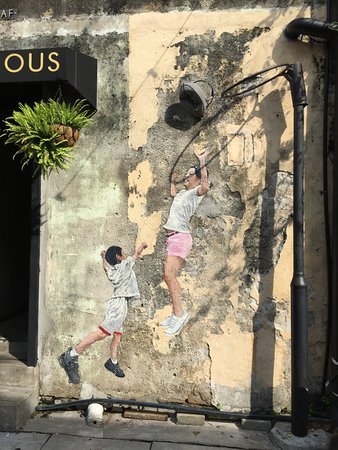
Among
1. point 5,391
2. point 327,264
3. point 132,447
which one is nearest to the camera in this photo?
point 132,447

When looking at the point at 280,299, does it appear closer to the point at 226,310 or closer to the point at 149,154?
the point at 226,310

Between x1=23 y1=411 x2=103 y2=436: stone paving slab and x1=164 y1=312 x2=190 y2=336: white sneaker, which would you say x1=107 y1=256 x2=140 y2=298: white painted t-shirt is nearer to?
x1=164 y1=312 x2=190 y2=336: white sneaker

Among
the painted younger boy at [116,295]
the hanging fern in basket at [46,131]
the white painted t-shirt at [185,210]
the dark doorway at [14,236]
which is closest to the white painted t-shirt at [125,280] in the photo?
the painted younger boy at [116,295]

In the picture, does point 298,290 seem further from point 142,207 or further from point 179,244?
point 142,207

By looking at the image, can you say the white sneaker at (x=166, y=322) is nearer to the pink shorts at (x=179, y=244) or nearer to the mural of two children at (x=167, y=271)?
the mural of two children at (x=167, y=271)

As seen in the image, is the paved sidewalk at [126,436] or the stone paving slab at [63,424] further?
the stone paving slab at [63,424]

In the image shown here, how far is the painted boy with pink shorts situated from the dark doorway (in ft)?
6.63

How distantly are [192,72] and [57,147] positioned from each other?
68.8 inches

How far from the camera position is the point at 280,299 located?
4.50 meters

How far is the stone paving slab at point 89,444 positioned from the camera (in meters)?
4.01

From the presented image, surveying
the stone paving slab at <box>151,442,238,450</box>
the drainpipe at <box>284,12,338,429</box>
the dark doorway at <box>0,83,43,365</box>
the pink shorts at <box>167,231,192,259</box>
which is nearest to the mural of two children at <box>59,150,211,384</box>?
the pink shorts at <box>167,231,192,259</box>

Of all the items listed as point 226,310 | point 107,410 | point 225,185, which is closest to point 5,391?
point 107,410

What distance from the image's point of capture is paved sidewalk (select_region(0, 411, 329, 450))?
4.04 metres

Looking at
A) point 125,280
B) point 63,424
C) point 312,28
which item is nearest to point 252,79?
point 312,28
